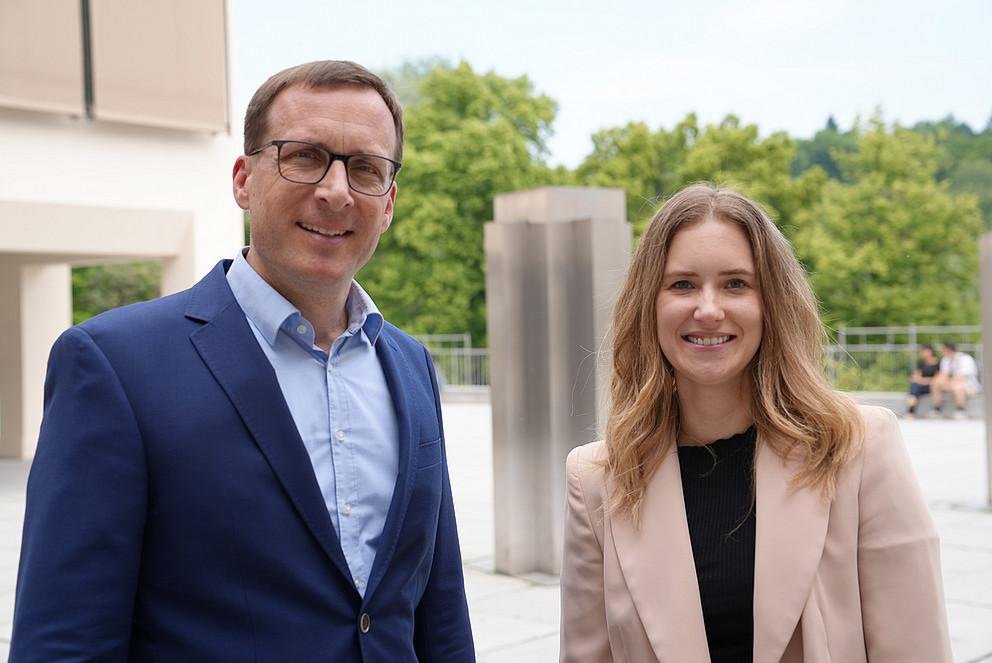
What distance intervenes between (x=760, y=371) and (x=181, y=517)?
4.61ft

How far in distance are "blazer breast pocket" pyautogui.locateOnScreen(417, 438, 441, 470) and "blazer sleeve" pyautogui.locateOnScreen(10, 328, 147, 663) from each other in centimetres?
65

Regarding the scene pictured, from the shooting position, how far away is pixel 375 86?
8.02ft

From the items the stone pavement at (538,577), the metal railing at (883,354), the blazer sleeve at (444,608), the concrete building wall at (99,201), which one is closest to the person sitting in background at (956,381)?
the metal railing at (883,354)

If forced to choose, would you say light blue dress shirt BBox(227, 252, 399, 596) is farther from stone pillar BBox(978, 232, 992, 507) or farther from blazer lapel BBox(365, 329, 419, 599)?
stone pillar BBox(978, 232, 992, 507)

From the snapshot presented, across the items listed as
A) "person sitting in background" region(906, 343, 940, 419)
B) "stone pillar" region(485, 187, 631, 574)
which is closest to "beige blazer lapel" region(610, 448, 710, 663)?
"stone pillar" region(485, 187, 631, 574)

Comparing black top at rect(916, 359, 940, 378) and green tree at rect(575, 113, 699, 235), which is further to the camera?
green tree at rect(575, 113, 699, 235)

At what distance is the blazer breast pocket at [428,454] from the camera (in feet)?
8.36

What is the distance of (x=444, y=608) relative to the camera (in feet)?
8.80

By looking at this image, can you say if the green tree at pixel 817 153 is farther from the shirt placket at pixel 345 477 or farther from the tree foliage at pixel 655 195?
the shirt placket at pixel 345 477

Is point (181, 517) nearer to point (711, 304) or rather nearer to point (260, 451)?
point (260, 451)

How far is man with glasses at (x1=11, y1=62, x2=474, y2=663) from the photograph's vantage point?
2.09 metres

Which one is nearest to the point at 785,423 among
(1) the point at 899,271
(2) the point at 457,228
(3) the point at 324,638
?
(3) the point at 324,638

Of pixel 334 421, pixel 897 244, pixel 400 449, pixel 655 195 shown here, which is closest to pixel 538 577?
pixel 400 449

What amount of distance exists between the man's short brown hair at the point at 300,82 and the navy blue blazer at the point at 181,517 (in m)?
0.36
